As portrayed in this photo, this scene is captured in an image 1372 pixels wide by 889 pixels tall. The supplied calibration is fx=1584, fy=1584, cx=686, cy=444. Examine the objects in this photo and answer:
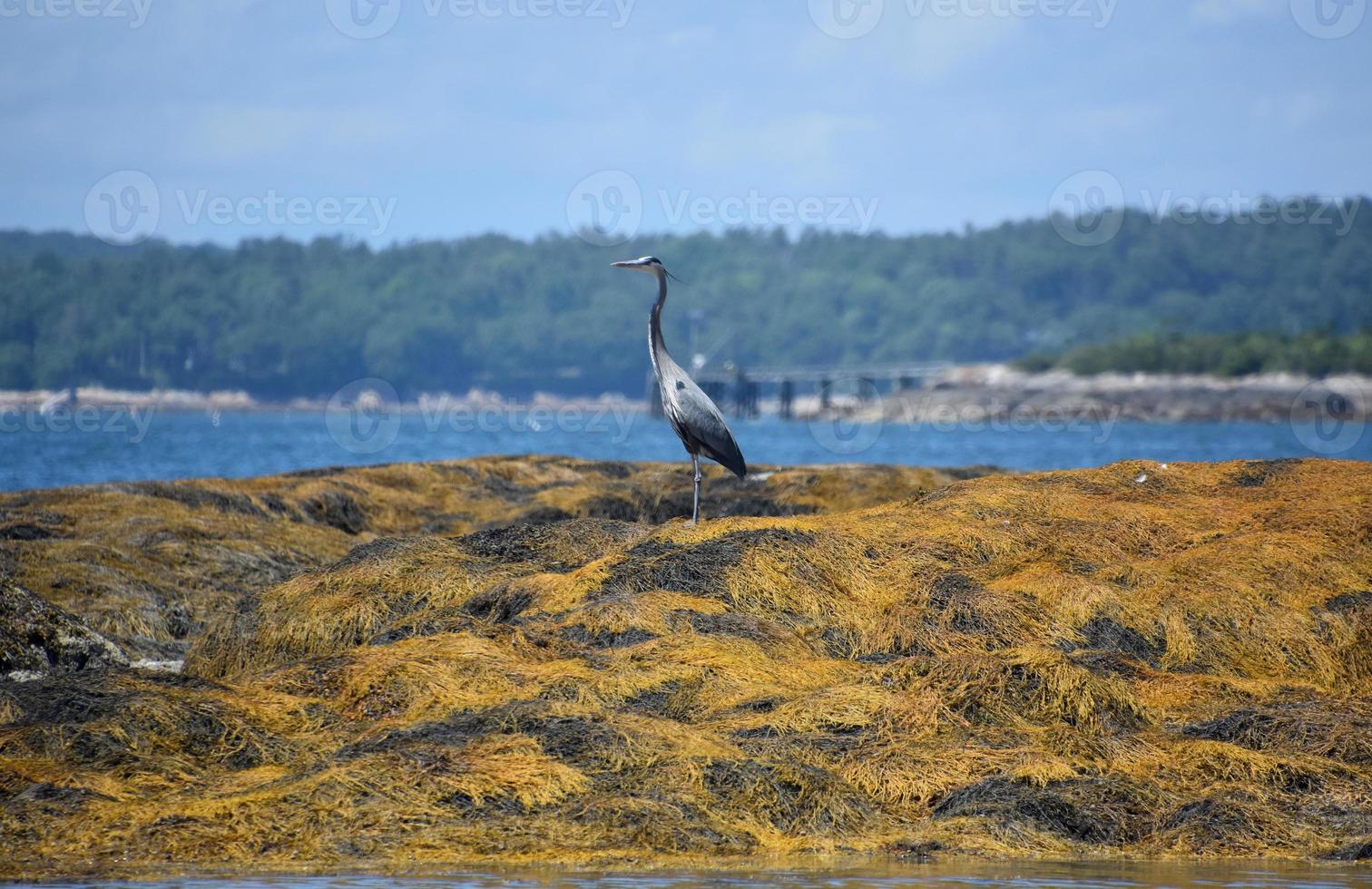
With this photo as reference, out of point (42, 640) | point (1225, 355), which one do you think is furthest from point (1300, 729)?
point (1225, 355)

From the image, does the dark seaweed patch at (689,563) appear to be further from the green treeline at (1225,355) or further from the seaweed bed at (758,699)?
the green treeline at (1225,355)

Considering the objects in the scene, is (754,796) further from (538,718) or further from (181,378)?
(181,378)

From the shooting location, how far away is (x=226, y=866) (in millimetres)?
6867

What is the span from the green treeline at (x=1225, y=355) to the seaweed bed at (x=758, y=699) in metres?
154

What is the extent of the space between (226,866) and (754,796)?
7.86 feet

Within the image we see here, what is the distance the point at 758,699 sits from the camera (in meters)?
8.33

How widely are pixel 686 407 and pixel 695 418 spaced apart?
0.12 metres

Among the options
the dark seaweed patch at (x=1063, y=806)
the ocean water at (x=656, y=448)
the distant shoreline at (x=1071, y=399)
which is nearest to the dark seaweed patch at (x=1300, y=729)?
the dark seaweed patch at (x=1063, y=806)

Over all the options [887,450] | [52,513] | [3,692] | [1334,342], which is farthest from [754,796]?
[1334,342]

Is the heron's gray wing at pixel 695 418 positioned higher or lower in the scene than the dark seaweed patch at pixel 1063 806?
higher

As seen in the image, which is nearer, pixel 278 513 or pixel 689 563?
pixel 689 563

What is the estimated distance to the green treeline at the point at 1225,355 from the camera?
507 feet

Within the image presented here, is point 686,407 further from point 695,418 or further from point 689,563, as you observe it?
point 689,563

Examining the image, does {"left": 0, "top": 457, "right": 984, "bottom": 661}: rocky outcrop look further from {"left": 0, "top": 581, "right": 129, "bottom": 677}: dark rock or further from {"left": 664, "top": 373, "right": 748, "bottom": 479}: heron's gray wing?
{"left": 664, "top": 373, "right": 748, "bottom": 479}: heron's gray wing
